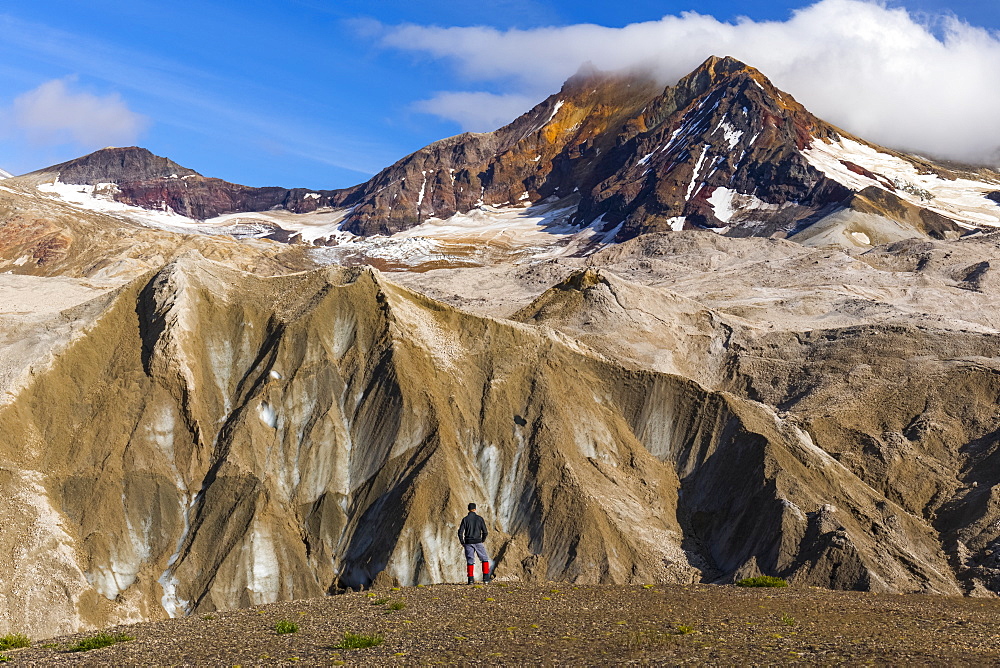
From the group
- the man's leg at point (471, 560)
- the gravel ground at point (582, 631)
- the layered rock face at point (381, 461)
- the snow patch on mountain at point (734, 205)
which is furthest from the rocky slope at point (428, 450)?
the snow patch on mountain at point (734, 205)

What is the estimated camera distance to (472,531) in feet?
73.9

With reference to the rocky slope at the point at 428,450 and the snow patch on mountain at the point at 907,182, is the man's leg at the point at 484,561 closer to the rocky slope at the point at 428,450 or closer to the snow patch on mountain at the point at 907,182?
the rocky slope at the point at 428,450

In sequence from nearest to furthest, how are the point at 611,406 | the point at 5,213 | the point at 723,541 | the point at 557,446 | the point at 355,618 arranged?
the point at 355,618
the point at 723,541
the point at 557,446
the point at 611,406
the point at 5,213

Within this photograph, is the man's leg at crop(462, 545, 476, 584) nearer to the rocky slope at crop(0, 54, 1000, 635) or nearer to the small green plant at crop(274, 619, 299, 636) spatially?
the small green plant at crop(274, 619, 299, 636)

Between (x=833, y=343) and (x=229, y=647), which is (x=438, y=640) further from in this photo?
(x=833, y=343)

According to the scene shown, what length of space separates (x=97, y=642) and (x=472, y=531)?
922 cm

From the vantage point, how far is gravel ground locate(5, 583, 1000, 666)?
43.4 ft

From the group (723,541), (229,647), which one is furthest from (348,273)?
(229,647)

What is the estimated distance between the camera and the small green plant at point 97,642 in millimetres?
15102

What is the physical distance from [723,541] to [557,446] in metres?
6.53

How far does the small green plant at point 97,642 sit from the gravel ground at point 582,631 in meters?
0.26

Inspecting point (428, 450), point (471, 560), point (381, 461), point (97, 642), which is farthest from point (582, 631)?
point (381, 461)

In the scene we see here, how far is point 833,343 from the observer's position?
46656mm

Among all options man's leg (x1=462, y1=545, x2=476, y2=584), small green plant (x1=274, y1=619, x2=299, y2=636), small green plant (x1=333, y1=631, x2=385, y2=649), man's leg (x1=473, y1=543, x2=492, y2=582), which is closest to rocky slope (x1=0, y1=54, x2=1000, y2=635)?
man's leg (x1=473, y1=543, x2=492, y2=582)
